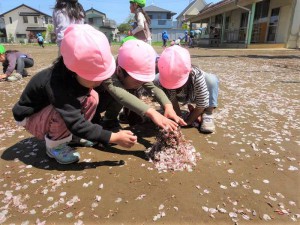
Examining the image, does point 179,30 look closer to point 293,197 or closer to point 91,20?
point 91,20

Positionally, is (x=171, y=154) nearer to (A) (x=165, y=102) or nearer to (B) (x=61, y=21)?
(A) (x=165, y=102)

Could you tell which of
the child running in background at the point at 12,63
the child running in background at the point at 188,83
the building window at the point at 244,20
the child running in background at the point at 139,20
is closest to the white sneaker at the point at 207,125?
the child running in background at the point at 188,83

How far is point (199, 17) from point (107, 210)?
96.6 feet

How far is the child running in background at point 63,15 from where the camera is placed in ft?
12.5

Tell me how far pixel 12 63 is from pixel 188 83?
540cm

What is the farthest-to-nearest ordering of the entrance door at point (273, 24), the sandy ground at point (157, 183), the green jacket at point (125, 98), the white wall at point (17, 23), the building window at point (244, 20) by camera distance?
the white wall at point (17, 23) → the building window at point (244, 20) → the entrance door at point (273, 24) → the green jacket at point (125, 98) → the sandy ground at point (157, 183)

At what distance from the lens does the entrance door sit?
57.2ft

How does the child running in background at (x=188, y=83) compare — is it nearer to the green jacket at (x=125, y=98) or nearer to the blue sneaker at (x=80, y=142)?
the green jacket at (x=125, y=98)

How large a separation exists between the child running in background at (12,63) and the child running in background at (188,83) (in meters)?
5.15

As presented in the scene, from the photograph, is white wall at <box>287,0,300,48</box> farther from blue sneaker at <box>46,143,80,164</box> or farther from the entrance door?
blue sneaker at <box>46,143,80,164</box>

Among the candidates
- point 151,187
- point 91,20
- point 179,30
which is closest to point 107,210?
point 151,187

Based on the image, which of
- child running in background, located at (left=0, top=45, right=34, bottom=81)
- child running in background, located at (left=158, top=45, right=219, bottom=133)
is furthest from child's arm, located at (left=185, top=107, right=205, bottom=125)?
child running in background, located at (left=0, top=45, right=34, bottom=81)

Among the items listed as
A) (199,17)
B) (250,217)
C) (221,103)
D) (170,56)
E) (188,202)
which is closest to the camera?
(250,217)

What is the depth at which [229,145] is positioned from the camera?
266cm
